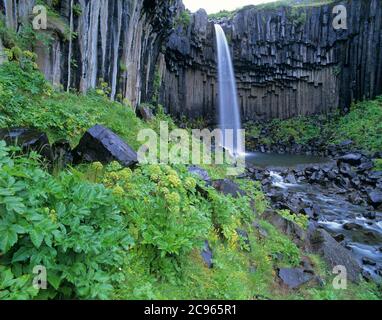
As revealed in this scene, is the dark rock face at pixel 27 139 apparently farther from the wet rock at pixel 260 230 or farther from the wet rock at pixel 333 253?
the wet rock at pixel 333 253

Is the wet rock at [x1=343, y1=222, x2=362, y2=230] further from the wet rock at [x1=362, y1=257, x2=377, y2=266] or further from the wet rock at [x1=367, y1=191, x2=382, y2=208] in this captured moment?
the wet rock at [x1=367, y1=191, x2=382, y2=208]

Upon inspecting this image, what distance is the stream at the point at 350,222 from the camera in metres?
6.96

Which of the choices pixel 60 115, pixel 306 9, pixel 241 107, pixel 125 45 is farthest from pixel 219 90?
pixel 60 115

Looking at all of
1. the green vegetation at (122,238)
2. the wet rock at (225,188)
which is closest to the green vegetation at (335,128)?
the wet rock at (225,188)

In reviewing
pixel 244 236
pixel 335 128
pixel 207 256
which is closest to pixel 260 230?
pixel 244 236

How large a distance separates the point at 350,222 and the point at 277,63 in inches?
997

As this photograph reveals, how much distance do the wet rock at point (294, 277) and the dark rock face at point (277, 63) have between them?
78.7ft

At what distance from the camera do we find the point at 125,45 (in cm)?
1388

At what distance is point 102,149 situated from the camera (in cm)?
540

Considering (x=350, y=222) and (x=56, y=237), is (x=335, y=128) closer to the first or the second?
(x=350, y=222)

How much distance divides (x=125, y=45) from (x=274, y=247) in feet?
38.4

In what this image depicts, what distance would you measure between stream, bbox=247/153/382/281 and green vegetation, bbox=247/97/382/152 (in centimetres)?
990

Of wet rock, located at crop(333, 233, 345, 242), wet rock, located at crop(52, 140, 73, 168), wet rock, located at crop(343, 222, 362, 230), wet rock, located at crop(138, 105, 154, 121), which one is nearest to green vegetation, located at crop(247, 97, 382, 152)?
wet rock, located at crop(343, 222, 362, 230)
